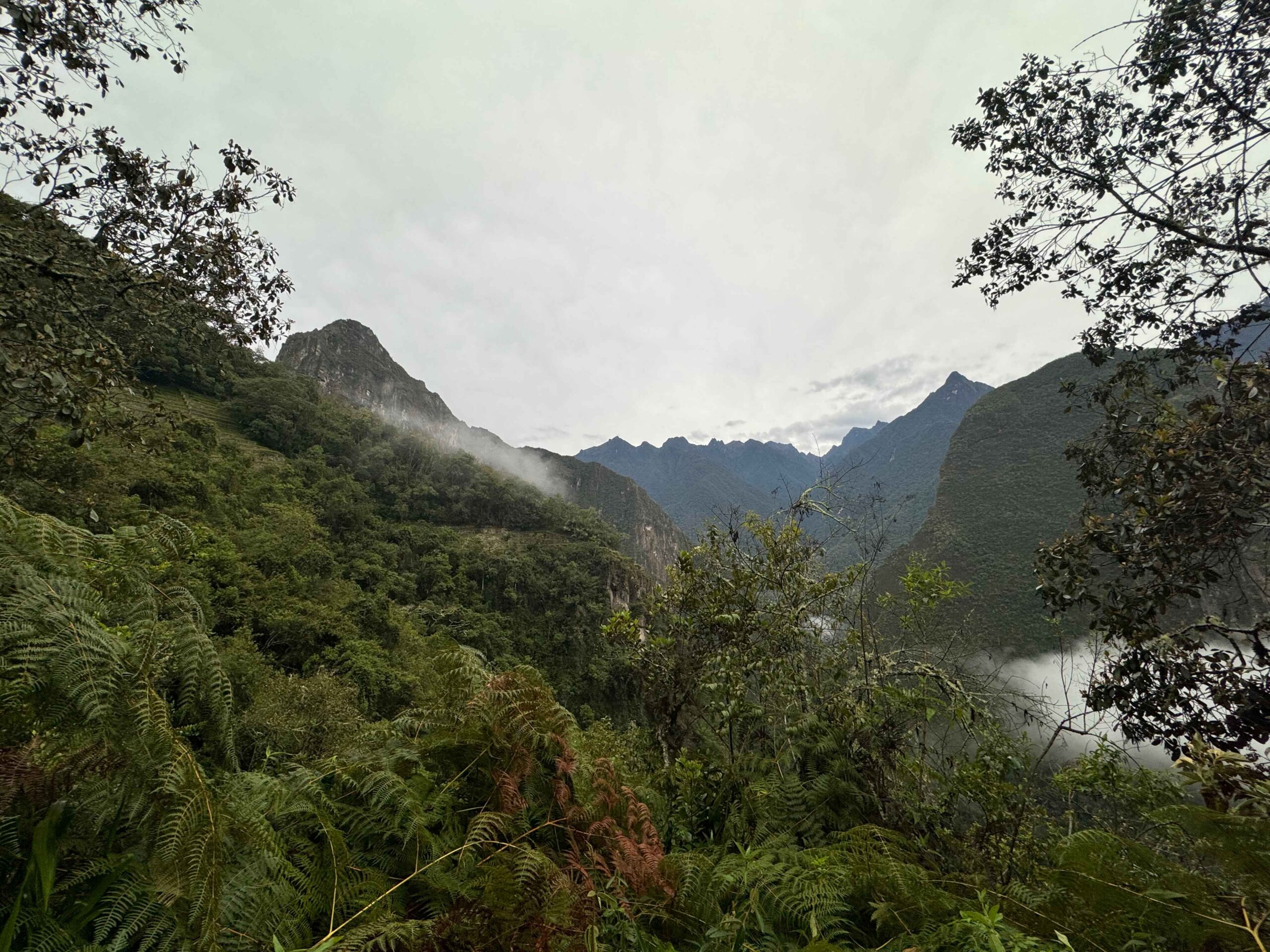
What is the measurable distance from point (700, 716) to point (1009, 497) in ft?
210

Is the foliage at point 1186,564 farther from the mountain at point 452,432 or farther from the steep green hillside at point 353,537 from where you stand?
the mountain at point 452,432

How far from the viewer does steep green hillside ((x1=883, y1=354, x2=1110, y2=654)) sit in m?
32.8

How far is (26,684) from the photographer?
1259 millimetres

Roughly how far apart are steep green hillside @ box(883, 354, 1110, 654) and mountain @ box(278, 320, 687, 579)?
4139cm

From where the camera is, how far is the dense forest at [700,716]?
4.27 ft

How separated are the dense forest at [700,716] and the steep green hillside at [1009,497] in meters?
22.6

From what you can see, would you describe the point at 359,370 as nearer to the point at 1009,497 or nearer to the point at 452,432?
the point at 452,432

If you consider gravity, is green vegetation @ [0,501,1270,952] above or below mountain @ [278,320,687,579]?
below

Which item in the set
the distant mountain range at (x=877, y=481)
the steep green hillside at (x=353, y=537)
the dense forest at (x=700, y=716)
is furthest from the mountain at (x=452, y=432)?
the dense forest at (x=700, y=716)

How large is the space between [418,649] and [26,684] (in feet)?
92.2

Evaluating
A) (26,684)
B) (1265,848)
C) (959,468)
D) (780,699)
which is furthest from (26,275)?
(959,468)

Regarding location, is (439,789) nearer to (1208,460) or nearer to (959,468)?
(1208,460)

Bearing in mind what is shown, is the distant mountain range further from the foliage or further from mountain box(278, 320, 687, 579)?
mountain box(278, 320, 687, 579)

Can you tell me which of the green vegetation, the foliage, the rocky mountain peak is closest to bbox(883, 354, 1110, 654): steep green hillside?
the foliage
